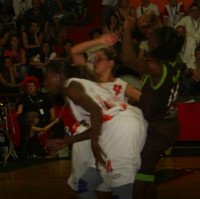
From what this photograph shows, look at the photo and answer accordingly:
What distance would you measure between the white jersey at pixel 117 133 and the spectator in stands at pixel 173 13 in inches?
415

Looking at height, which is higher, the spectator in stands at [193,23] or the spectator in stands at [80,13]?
the spectator in stands at [193,23]

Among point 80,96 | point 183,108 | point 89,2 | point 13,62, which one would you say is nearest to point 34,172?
point 183,108

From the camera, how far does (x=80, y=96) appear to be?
478cm

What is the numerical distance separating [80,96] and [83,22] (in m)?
13.0

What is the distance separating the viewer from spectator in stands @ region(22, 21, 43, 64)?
1554cm

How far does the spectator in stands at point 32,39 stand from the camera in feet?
51.0

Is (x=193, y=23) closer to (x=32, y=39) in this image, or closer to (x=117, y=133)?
(x=32, y=39)

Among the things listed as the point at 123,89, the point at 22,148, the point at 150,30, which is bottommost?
the point at 22,148

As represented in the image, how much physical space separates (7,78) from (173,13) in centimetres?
437

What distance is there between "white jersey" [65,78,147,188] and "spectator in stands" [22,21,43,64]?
34.5 ft

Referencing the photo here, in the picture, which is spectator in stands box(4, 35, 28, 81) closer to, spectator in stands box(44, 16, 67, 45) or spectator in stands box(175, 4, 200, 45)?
spectator in stands box(44, 16, 67, 45)

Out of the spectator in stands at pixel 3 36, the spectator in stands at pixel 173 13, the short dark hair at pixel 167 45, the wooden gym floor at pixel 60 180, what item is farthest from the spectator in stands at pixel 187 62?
the short dark hair at pixel 167 45

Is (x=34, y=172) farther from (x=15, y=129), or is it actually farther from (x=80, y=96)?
(x=80, y=96)

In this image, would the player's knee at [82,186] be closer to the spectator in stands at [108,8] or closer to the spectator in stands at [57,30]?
the spectator in stands at [108,8]
